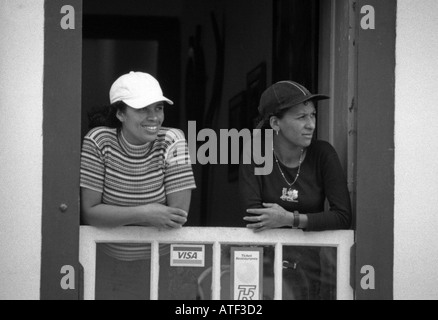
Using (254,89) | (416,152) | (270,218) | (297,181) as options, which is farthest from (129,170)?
(254,89)

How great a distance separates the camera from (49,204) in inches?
169

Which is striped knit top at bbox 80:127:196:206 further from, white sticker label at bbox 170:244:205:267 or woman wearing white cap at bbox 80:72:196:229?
white sticker label at bbox 170:244:205:267

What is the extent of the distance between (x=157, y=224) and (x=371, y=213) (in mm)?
967

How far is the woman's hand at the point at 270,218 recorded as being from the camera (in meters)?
4.34

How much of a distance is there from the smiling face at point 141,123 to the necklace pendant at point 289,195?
0.65 metres

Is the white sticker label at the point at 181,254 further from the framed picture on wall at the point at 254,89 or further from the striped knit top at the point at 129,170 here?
the framed picture on wall at the point at 254,89

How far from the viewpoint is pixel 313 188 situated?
452 centimetres

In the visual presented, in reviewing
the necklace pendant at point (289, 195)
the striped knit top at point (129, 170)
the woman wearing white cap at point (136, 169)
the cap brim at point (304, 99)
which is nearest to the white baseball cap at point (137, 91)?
the woman wearing white cap at point (136, 169)

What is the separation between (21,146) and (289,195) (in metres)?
1.22

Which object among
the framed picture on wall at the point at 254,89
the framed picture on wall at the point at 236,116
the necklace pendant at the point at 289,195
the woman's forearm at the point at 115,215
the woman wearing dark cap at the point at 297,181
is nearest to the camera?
the woman's forearm at the point at 115,215

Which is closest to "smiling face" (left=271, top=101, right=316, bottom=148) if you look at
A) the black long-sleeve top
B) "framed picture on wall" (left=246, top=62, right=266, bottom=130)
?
the black long-sleeve top
